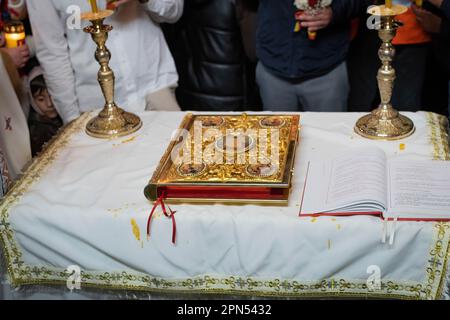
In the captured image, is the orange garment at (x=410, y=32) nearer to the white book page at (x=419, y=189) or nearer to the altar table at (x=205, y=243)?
the altar table at (x=205, y=243)

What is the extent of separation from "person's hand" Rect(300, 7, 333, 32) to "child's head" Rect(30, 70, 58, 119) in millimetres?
1239

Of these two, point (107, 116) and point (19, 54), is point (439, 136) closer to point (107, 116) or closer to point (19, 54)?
point (107, 116)

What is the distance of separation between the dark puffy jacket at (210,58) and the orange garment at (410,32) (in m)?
0.77

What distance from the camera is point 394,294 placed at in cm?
152

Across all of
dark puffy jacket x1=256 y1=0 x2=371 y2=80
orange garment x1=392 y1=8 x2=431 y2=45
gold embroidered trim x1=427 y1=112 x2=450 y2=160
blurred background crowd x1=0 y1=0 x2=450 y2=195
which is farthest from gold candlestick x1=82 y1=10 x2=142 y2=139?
orange garment x1=392 y1=8 x2=431 y2=45

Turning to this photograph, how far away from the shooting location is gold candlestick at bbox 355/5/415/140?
5.76ft

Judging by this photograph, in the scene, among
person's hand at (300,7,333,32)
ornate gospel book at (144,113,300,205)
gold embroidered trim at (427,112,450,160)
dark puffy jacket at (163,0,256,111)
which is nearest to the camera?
ornate gospel book at (144,113,300,205)

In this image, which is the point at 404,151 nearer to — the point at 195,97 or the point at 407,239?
the point at 407,239

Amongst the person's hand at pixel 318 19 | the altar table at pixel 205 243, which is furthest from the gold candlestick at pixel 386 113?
the person's hand at pixel 318 19

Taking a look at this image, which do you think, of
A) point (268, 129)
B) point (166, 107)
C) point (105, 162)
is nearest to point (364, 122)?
point (268, 129)

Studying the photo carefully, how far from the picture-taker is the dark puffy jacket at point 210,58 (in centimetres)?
295

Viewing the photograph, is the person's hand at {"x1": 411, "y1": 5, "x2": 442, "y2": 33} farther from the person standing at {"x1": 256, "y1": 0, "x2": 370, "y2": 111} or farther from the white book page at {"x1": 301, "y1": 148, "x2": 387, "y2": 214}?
Answer: the white book page at {"x1": 301, "y1": 148, "x2": 387, "y2": 214}

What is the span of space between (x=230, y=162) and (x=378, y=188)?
41 centimetres
